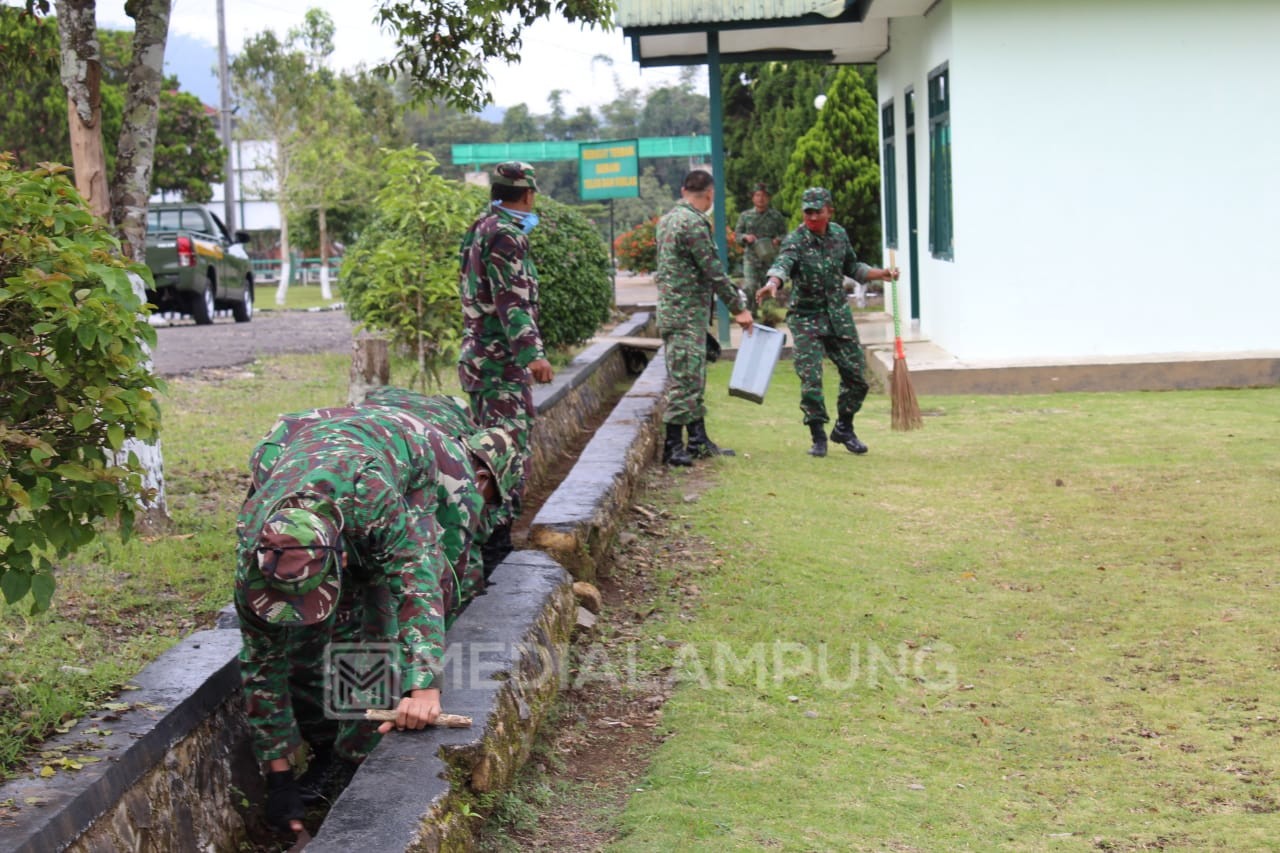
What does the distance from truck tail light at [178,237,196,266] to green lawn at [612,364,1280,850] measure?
37.7 feet

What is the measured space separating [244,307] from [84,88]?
16452mm

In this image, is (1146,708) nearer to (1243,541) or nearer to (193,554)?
(1243,541)

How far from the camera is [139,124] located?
603 cm

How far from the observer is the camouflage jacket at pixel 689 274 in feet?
26.9

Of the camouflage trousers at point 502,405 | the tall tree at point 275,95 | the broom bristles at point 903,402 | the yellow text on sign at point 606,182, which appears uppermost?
the tall tree at point 275,95

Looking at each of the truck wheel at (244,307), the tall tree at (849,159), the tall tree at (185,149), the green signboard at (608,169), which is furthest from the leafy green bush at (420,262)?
the tall tree at (185,149)

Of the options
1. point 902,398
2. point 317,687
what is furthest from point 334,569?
point 902,398

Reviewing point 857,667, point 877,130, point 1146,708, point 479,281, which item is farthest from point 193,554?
point 877,130

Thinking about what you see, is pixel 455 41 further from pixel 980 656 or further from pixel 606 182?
pixel 606 182

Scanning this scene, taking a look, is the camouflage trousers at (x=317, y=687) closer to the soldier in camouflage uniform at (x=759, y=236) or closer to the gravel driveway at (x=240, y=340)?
the gravel driveway at (x=240, y=340)

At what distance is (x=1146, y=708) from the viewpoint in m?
4.32

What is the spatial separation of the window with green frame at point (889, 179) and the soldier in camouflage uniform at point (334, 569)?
1339 cm

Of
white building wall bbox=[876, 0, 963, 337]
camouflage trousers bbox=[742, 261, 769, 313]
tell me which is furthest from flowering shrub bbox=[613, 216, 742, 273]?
white building wall bbox=[876, 0, 963, 337]

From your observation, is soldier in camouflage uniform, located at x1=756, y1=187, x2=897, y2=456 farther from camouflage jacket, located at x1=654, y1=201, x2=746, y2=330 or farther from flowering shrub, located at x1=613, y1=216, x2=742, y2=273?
flowering shrub, located at x1=613, y1=216, x2=742, y2=273
